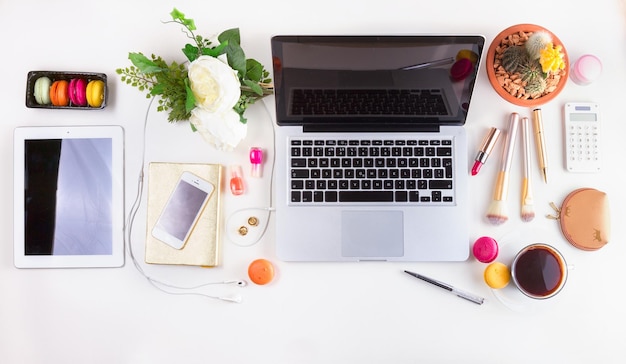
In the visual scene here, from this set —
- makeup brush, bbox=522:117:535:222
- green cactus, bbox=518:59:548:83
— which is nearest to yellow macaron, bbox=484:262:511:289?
makeup brush, bbox=522:117:535:222

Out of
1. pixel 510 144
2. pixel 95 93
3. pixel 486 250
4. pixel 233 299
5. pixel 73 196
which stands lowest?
pixel 233 299

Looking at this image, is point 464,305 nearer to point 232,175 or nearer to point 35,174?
point 232,175

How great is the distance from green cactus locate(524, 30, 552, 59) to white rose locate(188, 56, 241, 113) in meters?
0.56

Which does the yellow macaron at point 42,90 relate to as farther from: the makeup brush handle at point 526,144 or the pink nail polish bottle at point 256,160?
the makeup brush handle at point 526,144

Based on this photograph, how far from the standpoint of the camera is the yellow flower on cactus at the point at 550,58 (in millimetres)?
838

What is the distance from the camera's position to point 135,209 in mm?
974

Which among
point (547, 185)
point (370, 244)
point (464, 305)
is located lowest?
point (464, 305)

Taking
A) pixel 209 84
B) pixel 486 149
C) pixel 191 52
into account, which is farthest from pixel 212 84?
pixel 486 149

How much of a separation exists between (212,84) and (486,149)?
0.56 metres

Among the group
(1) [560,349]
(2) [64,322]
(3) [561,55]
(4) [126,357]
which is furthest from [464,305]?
(2) [64,322]

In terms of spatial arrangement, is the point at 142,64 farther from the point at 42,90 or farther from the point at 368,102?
the point at 368,102

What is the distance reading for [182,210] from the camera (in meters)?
0.95

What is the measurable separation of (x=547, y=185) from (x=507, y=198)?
9cm

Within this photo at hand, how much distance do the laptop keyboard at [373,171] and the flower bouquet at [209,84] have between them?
5.4 inches
